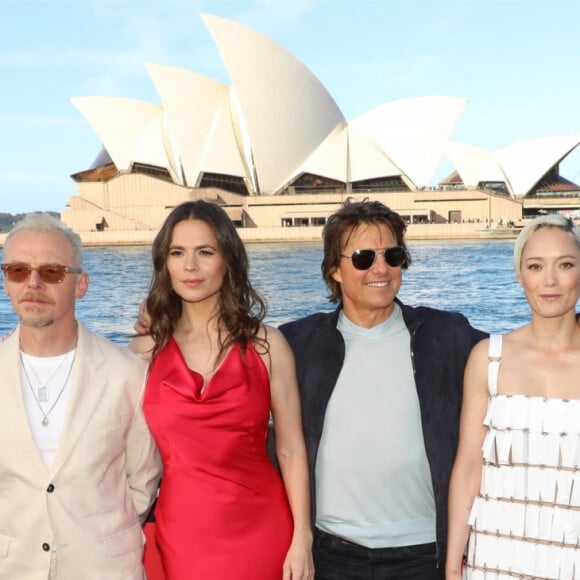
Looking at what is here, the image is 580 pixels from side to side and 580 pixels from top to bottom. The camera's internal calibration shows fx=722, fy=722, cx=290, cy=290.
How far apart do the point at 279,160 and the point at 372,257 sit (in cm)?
3118

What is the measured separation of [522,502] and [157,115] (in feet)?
108

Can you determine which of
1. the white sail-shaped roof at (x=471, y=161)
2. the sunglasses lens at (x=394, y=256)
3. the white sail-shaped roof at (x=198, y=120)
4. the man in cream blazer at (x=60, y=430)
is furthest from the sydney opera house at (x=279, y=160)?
the man in cream blazer at (x=60, y=430)

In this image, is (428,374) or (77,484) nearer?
(77,484)

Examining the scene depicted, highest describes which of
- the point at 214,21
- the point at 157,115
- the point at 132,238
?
the point at 214,21

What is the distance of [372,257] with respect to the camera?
1633 millimetres

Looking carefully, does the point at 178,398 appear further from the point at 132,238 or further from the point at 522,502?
the point at 132,238

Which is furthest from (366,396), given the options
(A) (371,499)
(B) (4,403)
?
(B) (4,403)

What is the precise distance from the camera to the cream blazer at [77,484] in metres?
1.35

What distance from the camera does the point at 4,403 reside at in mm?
1380

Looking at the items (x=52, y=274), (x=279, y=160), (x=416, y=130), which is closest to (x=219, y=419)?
(x=52, y=274)

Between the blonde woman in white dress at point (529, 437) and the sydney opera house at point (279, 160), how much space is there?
28.8 meters

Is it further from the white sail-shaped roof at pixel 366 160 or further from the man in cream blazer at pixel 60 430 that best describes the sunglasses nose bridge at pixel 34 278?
the white sail-shaped roof at pixel 366 160

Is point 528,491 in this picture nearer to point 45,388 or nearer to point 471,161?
point 45,388

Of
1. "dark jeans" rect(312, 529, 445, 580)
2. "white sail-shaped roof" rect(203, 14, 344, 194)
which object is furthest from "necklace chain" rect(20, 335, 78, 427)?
"white sail-shaped roof" rect(203, 14, 344, 194)
